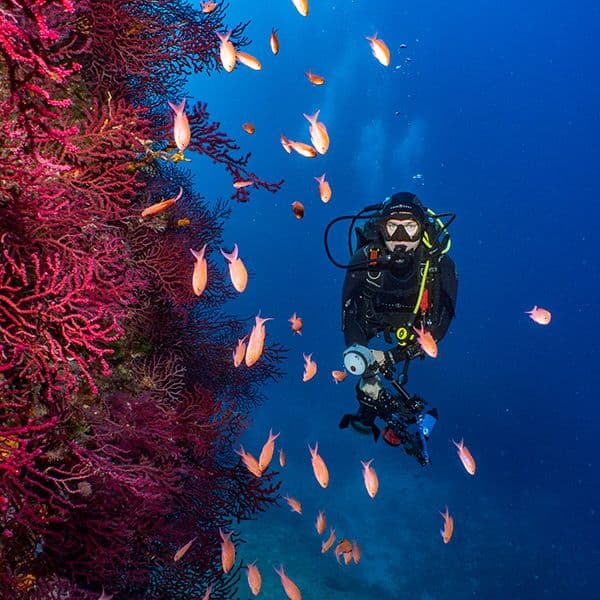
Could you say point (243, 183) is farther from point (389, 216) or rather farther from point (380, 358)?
point (380, 358)

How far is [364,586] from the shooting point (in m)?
13.8

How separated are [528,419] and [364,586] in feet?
86.0

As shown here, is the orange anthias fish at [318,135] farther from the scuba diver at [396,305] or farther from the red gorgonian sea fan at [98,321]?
the red gorgonian sea fan at [98,321]

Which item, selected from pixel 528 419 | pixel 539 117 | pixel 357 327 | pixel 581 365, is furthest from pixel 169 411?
pixel 539 117

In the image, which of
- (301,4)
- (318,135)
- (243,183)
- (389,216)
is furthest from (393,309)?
(301,4)

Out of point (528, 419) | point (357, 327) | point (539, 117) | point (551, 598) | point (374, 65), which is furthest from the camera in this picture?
point (539, 117)

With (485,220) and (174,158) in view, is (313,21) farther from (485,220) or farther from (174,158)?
(174,158)

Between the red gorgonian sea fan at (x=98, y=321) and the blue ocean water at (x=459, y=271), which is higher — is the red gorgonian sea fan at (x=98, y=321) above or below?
above

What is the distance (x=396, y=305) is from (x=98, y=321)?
3.16 m

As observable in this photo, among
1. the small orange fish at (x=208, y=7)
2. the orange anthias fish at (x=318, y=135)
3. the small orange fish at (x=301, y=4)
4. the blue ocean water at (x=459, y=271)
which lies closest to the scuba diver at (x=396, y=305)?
the orange anthias fish at (x=318, y=135)

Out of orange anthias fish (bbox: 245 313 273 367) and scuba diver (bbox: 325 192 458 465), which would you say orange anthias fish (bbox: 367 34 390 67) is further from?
orange anthias fish (bbox: 245 313 273 367)

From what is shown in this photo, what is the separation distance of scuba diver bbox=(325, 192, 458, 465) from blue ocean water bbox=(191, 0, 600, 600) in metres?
9.46

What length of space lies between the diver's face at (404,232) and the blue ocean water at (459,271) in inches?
415

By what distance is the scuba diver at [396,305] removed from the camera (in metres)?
4.88
